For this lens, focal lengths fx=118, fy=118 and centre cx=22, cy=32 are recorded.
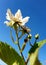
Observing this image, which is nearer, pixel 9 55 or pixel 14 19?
pixel 9 55

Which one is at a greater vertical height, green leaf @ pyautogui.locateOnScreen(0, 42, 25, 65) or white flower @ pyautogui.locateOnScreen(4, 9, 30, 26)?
white flower @ pyautogui.locateOnScreen(4, 9, 30, 26)

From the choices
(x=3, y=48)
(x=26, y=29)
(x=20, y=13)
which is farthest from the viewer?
(x=20, y=13)

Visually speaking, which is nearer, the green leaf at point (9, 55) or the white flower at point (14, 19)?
the green leaf at point (9, 55)

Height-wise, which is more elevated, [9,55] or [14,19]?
[14,19]

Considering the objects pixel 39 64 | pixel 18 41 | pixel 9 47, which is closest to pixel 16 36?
pixel 18 41

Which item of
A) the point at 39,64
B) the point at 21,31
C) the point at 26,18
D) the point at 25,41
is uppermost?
the point at 26,18

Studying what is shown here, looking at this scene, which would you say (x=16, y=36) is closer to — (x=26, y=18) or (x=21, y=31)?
(x=21, y=31)

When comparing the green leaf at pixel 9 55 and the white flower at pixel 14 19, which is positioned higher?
the white flower at pixel 14 19

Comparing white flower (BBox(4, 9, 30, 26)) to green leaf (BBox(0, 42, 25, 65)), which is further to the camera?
Answer: white flower (BBox(4, 9, 30, 26))
